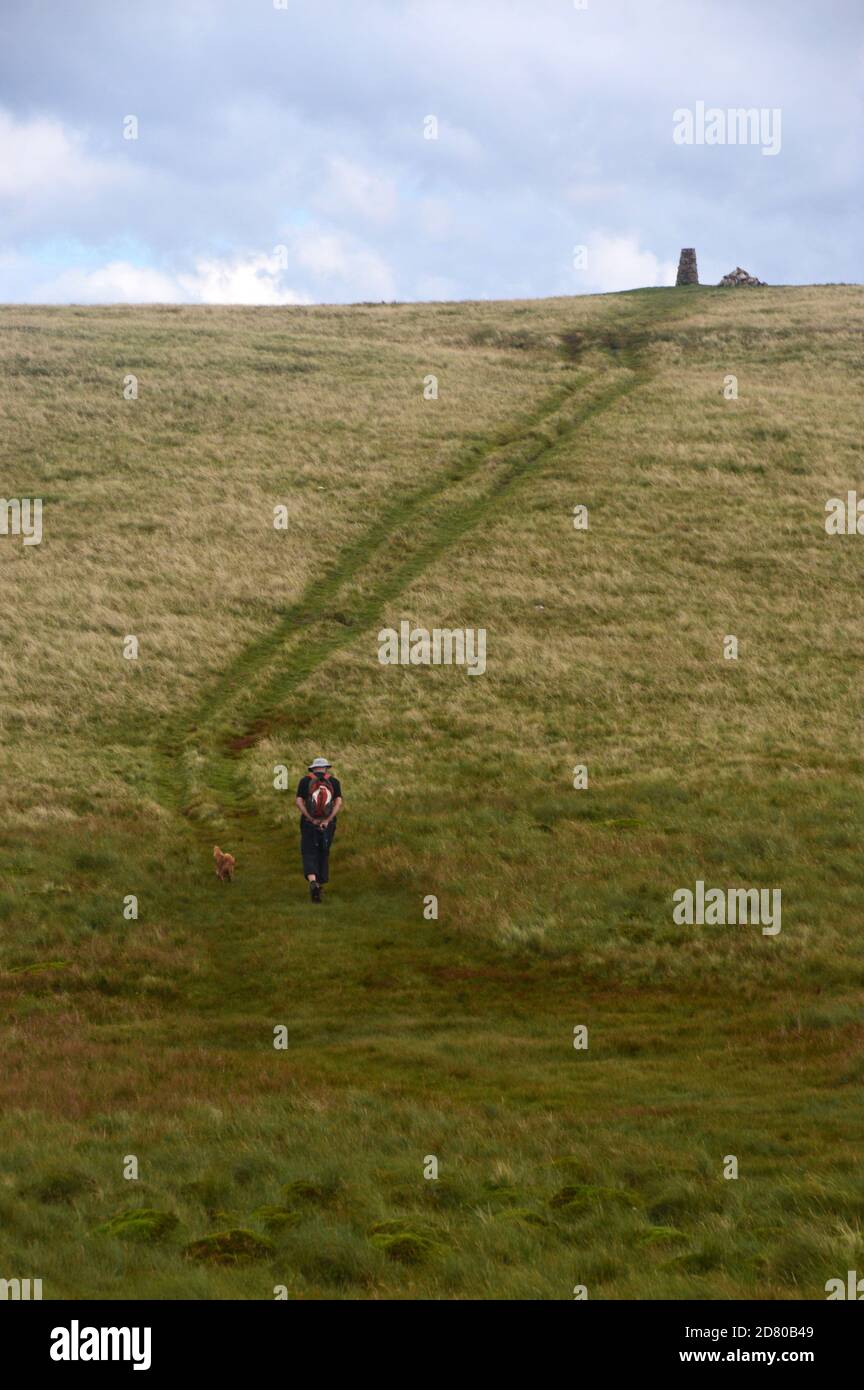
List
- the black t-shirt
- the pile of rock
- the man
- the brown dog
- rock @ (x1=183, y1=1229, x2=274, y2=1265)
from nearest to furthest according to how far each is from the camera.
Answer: rock @ (x1=183, y1=1229, x2=274, y2=1265)
the man
the black t-shirt
the brown dog
the pile of rock

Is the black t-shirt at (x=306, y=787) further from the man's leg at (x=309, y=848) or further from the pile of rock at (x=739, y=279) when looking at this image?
the pile of rock at (x=739, y=279)

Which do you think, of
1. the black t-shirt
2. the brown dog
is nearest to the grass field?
the brown dog

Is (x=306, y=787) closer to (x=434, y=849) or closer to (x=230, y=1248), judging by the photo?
(x=434, y=849)

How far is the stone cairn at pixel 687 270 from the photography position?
10088cm

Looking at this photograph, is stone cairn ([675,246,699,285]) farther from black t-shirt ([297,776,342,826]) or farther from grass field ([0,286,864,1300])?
black t-shirt ([297,776,342,826])

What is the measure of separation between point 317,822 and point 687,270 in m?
91.8

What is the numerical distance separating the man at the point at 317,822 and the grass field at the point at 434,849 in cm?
73

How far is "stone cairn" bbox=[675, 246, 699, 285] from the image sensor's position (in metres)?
101

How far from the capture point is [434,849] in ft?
72.4

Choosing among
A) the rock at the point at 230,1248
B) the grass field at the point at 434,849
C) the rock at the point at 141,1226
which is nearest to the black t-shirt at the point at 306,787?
the grass field at the point at 434,849

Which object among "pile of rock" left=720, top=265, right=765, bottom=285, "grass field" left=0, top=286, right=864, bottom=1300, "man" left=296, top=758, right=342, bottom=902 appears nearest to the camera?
"grass field" left=0, top=286, right=864, bottom=1300

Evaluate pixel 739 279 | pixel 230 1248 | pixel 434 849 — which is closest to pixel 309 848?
pixel 434 849

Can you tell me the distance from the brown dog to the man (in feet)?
4.93
